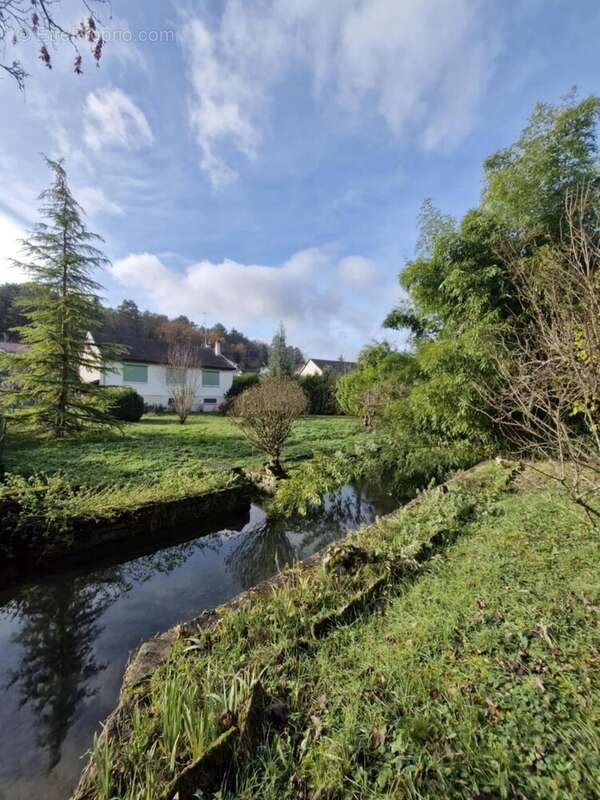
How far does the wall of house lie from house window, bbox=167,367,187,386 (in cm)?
101

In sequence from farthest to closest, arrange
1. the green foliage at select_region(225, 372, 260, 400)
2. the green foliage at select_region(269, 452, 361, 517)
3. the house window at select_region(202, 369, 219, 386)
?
the green foliage at select_region(225, 372, 260, 400), the house window at select_region(202, 369, 219, 386), the green foliage at select_region(269, 452, 361, 517)

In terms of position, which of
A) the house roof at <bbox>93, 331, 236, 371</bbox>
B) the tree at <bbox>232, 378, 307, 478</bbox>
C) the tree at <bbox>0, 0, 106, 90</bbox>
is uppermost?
the house roof at <bbox>93, 331, 236, 371</bbox>

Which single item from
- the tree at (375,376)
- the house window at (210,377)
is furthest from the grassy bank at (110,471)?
the house window at (210,377)

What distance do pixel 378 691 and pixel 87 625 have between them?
2.89m

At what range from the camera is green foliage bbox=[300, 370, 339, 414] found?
22078 millimetres

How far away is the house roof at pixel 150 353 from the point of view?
22.4 metres

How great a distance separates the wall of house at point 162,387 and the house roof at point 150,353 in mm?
571

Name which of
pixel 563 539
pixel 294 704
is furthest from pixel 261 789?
pixel 563 539

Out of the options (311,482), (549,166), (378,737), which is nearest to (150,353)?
(311,482)

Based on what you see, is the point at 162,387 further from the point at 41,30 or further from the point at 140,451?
the point at 41,30

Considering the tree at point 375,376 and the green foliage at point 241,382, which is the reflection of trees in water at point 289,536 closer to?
the tree at point 375,376

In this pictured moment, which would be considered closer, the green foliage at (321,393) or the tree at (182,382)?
the tree at (182,382)

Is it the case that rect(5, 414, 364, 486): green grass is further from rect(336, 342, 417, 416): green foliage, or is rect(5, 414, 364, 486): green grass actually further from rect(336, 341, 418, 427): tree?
rect(336, 342, 417, 416): green foliage

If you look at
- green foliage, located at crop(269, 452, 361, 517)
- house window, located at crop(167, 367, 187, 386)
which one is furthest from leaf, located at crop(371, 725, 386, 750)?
house window, located at crop(167, 367, 187, 386)
